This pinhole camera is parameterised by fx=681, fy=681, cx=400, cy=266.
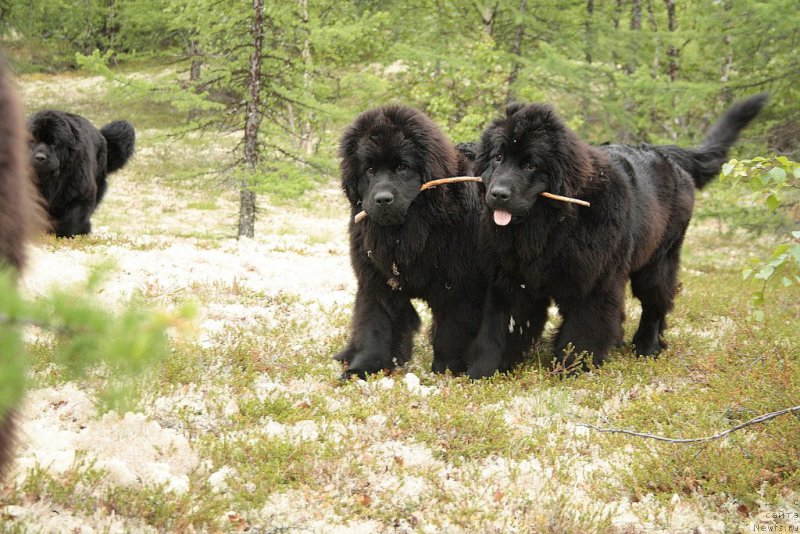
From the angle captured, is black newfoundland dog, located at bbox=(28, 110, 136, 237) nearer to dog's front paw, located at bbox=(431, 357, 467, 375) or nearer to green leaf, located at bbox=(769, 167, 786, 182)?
dog's front paw, located at bbox=(431, 357, 467, 375)

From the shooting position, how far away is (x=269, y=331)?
20.4 ft

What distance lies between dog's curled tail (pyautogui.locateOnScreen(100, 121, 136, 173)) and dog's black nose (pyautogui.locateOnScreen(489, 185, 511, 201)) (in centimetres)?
856

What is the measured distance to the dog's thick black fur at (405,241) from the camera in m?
5.23

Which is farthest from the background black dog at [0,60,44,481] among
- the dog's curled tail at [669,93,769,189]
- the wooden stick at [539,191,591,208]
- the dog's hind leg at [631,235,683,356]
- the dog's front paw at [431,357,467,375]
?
the dog's curled tail at [669,93,769,189]

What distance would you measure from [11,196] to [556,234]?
4058 mm

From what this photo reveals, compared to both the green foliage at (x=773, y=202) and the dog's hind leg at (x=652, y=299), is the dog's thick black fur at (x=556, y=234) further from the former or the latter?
the green foliage at (x=773, y=202)

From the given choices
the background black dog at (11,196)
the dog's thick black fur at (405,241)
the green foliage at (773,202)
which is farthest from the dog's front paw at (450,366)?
the background black dog at (11,196)

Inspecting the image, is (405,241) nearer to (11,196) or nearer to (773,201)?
(773,201)

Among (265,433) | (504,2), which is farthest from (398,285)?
(504,2)

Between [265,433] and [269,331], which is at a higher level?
[265,433]

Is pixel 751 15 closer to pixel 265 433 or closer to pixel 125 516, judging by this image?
pixel 265 433

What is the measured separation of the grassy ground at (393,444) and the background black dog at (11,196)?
280 mm

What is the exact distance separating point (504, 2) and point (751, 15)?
758cm

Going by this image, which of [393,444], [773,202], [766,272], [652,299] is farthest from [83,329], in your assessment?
[652,299]
